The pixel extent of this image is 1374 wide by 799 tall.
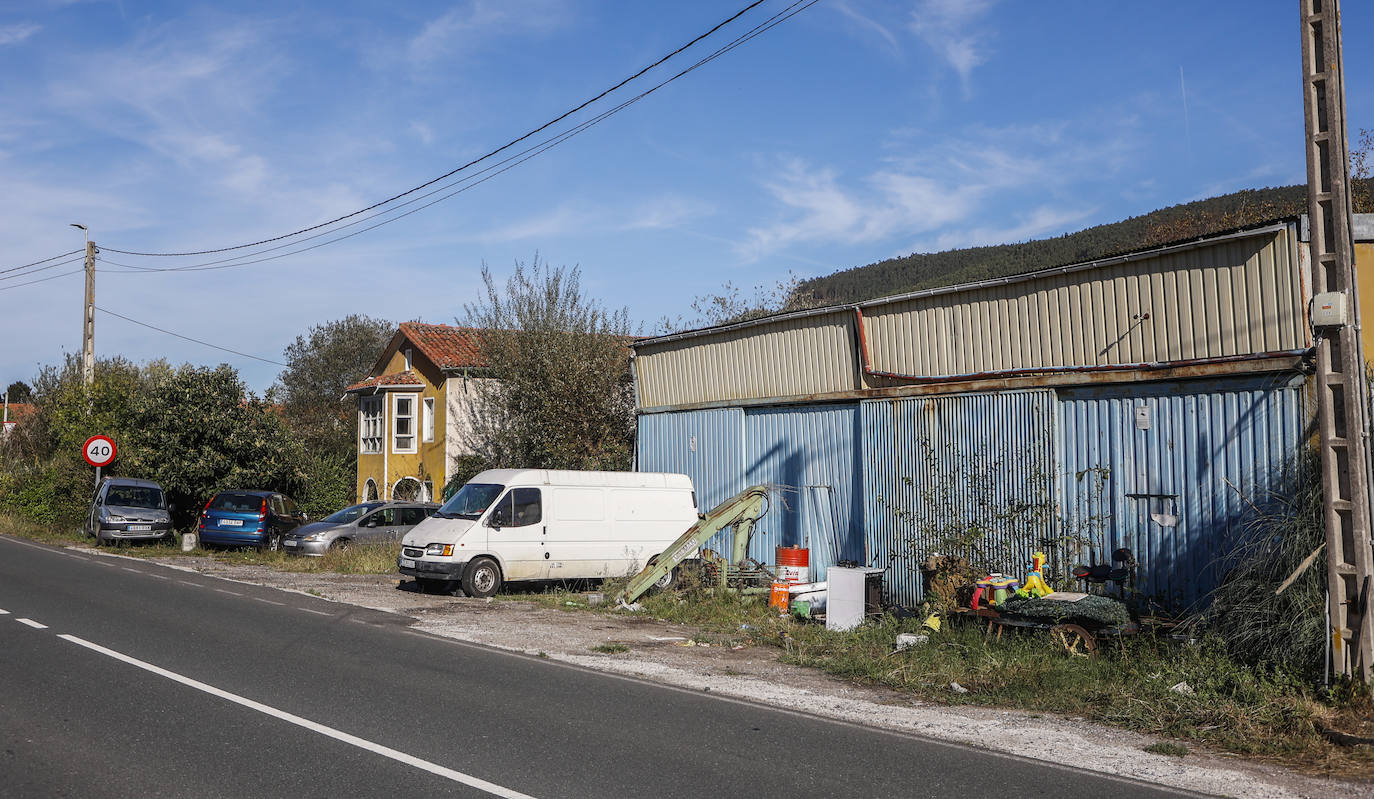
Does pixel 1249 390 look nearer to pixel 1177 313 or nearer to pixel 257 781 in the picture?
pixel 1177 313

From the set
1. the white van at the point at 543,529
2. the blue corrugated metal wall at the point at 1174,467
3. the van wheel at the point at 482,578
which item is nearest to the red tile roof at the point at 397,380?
the white van at the point at 543,529

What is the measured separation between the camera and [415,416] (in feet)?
114

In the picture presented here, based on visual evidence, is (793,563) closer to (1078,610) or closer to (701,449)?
(701,449)

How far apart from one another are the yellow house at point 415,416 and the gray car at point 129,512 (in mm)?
8788

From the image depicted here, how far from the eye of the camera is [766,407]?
57.5 feet

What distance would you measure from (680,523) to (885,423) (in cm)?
481

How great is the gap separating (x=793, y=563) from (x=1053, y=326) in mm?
4910

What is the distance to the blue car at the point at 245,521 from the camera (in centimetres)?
2464

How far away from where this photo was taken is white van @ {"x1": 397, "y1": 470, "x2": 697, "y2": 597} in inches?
637

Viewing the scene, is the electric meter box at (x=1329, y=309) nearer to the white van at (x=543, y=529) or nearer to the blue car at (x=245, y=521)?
the white van at (x=543, y=529)

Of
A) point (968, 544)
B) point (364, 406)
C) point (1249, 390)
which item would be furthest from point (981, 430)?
point (364, 406)

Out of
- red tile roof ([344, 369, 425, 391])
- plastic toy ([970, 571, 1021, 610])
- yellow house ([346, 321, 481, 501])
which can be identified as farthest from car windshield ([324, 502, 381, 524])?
plastic toy ([970, 571, 1021, 610])

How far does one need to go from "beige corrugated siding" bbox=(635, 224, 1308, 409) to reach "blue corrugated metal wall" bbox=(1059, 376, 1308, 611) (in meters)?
0.50

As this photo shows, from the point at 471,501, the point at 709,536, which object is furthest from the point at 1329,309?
the point at 471,501
